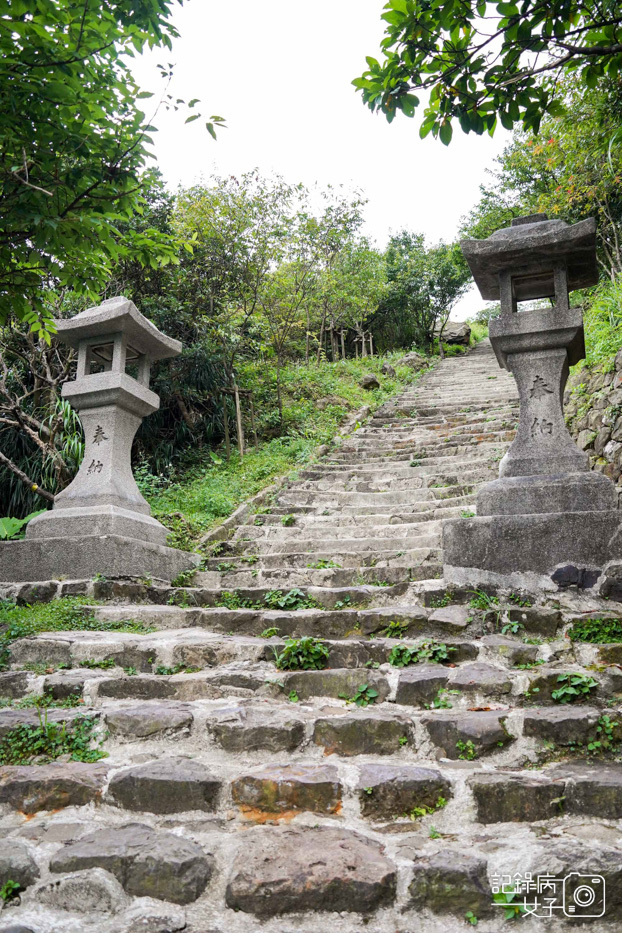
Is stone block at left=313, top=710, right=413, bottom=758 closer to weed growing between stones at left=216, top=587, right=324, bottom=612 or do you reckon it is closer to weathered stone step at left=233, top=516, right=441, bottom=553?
weed growing between stones at left=216, top=587, right=324, bottom=612

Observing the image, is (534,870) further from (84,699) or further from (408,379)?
(408,379)

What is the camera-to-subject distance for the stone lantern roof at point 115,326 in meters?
5.52

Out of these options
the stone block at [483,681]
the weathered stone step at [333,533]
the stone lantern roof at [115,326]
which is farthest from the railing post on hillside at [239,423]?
the stone block at [483,681]

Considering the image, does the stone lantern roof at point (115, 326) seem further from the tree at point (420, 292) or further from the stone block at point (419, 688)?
the tree at point (420, 292)

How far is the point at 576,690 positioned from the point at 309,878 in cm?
149

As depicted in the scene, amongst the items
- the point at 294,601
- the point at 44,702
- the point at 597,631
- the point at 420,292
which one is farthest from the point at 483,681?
the point at 420,292

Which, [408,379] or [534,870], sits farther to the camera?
[408,379]

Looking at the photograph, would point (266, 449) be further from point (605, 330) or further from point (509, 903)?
point (509, 903)

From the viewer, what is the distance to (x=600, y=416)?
6375 millimetres

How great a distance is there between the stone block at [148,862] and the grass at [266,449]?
13.6 feet

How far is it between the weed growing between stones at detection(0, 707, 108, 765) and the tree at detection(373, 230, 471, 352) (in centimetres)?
2003

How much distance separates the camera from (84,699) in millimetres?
3117

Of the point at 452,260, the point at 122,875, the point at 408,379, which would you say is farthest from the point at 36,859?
the point at 452,260

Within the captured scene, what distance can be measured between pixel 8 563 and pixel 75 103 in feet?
11.7
